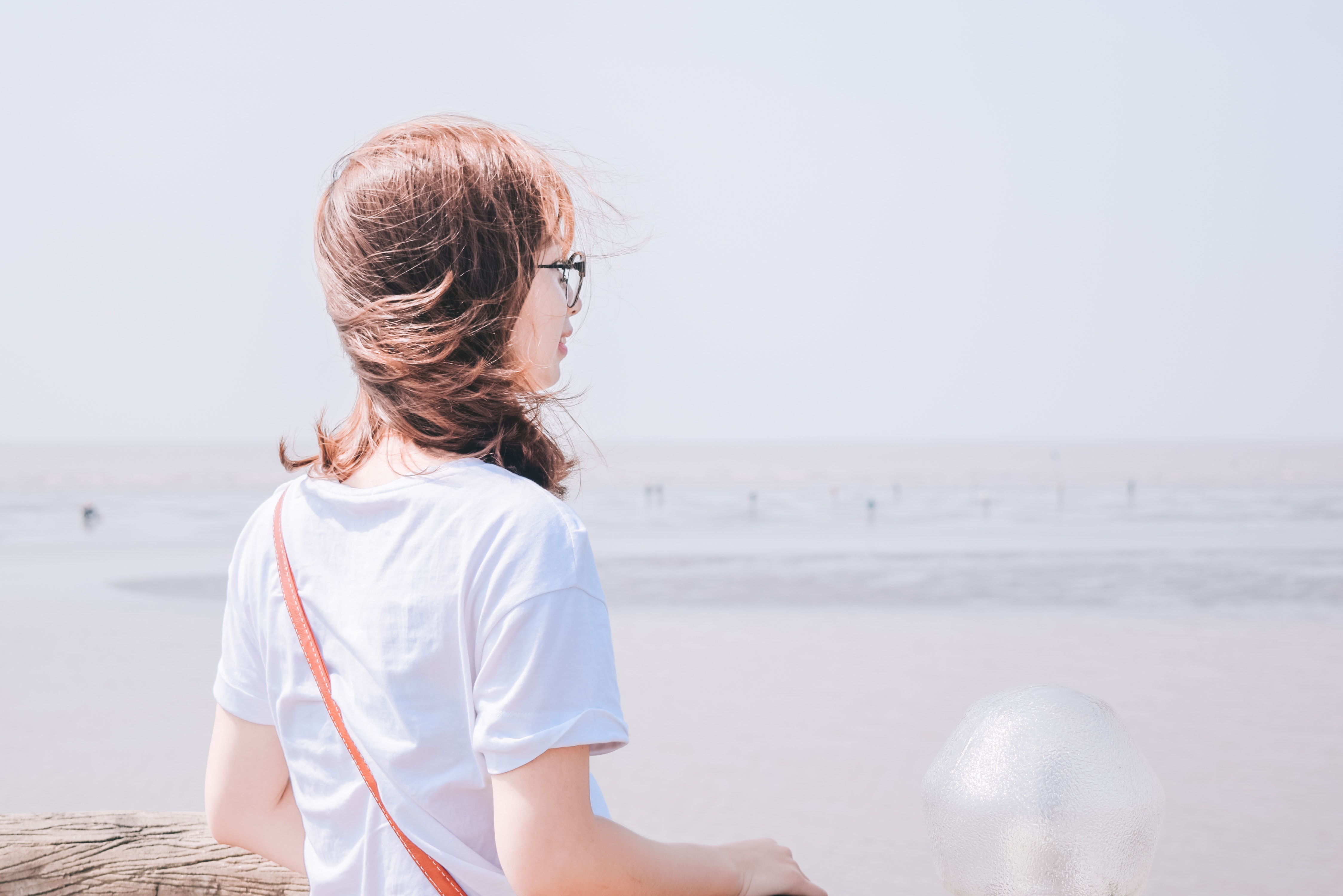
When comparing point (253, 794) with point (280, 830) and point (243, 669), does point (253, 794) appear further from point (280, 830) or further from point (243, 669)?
point (243, 669)

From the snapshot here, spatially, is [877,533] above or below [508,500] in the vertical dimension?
below

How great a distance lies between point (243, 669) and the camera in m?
1.30

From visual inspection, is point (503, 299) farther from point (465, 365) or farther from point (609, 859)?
point (609, 859)

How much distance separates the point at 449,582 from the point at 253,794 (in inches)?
21.8

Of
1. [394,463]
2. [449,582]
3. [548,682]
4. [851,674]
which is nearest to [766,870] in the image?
[548,682]

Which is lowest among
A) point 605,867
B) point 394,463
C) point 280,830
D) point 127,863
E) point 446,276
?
point 127,863

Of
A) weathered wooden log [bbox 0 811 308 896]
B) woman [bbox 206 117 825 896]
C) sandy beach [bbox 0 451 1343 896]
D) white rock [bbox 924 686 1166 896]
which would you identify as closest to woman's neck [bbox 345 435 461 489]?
woman [bbox 206 117 825 896]

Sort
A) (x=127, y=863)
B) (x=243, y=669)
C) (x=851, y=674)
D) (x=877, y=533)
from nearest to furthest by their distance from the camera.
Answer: (x=243, y=669)
(x=127, y=863)
(x=851, y=674)
(x=877, y=533)

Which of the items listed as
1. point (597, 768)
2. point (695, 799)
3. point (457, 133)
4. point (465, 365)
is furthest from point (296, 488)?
point (597, 768)

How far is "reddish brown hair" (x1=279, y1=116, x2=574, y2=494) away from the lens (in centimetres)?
112

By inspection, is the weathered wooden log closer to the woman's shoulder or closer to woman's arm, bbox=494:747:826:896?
woman's arm, bbox=494:747:826:896

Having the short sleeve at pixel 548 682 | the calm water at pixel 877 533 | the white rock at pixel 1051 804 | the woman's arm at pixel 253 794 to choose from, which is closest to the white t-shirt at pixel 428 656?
the short sleeve at pixel 548 682

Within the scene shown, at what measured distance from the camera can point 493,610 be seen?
1.00 m

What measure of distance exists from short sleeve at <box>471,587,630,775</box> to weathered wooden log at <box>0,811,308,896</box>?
88 cm
